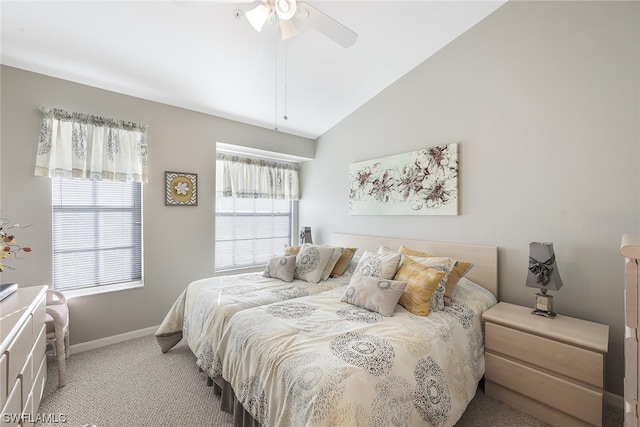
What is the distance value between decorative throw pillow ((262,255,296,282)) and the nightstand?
1.80m

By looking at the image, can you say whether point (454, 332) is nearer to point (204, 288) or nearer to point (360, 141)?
point (204, 288)

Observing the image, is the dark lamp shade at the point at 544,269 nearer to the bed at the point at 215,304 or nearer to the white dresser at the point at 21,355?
the bed at the point at 215,304

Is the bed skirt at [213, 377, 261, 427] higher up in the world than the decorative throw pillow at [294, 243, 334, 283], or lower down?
lower down

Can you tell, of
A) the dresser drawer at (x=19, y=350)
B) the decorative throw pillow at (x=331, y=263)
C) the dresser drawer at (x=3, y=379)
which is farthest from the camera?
the decorative throw pillow at (x=331, y=263)

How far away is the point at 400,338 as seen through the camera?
162 centimetres

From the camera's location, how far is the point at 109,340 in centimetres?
294

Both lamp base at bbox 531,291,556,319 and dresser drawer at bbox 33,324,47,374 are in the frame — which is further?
lamp base at bbox 531,291,556,319

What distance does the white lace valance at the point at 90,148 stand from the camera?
103 inches

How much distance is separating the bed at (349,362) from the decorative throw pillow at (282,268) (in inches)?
26.2

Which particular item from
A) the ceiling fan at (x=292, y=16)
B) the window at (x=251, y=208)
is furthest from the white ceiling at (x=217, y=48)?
the window at (x=251, y=208)

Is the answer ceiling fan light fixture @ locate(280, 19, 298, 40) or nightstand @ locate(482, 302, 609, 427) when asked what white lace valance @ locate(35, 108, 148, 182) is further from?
nightstand @ locate(482, 302, 609, 427)

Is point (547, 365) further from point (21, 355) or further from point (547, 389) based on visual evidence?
point (21, 355)

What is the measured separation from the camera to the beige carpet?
1.89 meters

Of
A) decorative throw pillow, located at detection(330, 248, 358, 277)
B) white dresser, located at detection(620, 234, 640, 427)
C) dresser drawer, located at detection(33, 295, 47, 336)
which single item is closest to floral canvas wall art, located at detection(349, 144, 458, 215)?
decorative throw pillow, located at detection(330, 248, 358, 277)
